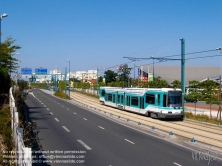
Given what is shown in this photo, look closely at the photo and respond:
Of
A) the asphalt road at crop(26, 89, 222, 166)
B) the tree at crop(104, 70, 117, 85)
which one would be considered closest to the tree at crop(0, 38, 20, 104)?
the asphalt road at crop(26, 89, 222, 166)

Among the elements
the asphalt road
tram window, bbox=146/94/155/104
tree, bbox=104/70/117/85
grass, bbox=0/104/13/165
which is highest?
tree, bbox=104/70/117/85

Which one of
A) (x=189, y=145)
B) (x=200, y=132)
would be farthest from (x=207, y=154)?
(x=200, y=132)

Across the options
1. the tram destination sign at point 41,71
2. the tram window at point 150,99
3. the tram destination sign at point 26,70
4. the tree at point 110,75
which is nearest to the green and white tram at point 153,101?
the tram window at point 150,99

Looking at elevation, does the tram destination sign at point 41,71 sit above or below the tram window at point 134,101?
above

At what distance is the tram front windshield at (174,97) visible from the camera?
2647 centimetres

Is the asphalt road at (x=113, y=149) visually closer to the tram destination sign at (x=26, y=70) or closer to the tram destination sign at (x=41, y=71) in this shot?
the tram destination sign at (x=26, y=70)

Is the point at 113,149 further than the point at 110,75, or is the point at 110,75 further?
the point at 110,75

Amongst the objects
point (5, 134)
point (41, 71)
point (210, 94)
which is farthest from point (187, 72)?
point (5, 134)

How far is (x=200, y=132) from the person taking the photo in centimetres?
2086

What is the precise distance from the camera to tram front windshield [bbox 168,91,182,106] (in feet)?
86.8

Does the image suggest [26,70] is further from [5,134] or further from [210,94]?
[5,134]

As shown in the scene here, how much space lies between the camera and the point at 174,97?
26781mm

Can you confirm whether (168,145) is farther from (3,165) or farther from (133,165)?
(3,165)

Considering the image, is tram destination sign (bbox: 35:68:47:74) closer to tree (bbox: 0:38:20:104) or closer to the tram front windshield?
tree (bbox: 0:38:20:104)
